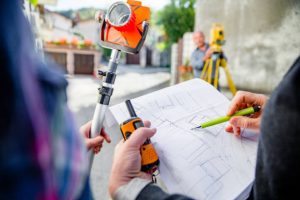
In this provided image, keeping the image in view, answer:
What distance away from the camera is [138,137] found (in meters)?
0.65

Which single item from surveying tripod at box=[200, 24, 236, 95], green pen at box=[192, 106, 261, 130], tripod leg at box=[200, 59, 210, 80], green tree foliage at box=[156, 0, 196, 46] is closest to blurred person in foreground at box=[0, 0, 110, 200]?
green pen at box=[192, 106, 261, 130]

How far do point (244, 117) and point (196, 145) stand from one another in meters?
0.16

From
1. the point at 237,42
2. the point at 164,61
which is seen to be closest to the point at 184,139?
the point at 237,42

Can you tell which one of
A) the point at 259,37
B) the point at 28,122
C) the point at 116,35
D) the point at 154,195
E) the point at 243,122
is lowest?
the point at 154,195

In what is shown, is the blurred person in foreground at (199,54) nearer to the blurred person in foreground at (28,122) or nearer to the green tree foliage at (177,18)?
the blurred person in foreground at (28,122)

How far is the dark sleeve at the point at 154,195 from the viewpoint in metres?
0.54

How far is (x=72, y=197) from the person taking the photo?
342mm

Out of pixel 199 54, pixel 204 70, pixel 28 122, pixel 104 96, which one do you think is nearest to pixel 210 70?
Answer: pixel 204 70

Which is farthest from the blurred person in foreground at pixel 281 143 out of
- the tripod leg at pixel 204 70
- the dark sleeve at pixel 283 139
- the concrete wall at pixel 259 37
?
the concrete wall at pixel 259 37

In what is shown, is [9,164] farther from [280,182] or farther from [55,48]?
[55,48]

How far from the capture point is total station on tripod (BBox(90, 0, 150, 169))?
74 centimetres

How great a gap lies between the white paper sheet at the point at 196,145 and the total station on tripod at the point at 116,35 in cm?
7

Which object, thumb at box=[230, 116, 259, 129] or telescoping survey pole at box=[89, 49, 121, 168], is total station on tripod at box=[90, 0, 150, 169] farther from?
thumb at box=[230, 116, 259, 129]

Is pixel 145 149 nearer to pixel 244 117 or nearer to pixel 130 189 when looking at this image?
pixel 130 189
